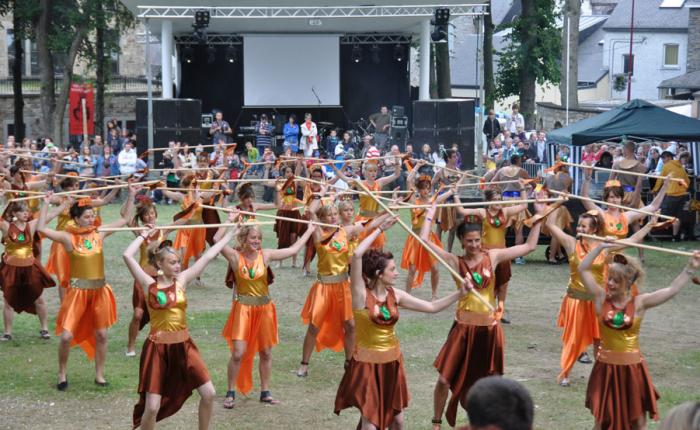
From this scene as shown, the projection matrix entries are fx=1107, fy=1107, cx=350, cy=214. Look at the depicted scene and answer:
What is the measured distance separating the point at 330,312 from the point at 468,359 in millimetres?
2396

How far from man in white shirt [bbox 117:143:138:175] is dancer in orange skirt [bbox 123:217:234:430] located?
19596 mm

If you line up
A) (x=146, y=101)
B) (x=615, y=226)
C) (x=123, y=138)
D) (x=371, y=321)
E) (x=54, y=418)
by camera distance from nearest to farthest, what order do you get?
(x=371, y=321)
(x=54, y=418)
(x=615, y=226)
(x=146, y=101)
(x=123, y=138)

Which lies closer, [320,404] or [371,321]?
[371,321]

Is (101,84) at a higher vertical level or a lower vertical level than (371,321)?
higher

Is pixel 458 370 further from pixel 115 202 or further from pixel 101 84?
pixel 101 84

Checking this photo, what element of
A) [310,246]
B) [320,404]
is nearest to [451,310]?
[310,246]

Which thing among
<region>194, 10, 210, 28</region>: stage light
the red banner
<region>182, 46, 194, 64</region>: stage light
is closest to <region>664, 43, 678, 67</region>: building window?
<region>182, 46, 194, 64</region>: stage light

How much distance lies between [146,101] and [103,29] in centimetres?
1318

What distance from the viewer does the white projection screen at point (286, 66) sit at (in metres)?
32.3

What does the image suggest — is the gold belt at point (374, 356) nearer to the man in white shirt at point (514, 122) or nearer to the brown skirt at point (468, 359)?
the brown skirt at point (468, 359)

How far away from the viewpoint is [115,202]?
29.4 metres

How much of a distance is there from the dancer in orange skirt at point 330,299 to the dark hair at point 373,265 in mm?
2744

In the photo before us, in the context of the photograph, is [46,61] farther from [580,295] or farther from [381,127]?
[580,295]

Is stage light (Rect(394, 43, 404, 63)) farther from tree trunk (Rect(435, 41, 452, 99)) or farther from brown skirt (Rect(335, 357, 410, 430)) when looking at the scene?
brown skirt (Rect(335, 357, 410, 430))
